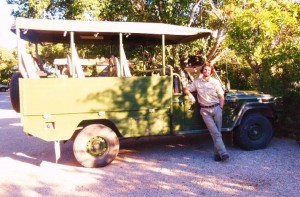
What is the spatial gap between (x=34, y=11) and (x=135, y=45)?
5.41 metres

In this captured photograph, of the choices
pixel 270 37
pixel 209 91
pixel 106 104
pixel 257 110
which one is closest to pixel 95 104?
pixel 106 104

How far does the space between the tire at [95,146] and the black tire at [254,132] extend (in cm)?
273

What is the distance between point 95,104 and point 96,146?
820 mm

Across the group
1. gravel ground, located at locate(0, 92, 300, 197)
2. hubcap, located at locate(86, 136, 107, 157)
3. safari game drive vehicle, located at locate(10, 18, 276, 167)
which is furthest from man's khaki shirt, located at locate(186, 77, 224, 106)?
hubcap, located at locate(86, 136, 107, 157)

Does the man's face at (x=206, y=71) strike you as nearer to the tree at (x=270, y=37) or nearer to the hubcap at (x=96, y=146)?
the tree at (x=270, y=37)

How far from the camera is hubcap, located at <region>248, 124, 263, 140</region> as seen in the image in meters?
7.30

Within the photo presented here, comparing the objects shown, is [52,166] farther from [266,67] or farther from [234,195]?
[266,67]

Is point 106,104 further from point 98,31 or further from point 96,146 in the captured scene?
point 98,31

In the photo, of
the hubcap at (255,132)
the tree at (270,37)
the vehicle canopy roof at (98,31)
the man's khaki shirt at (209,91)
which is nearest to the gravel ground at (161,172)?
the hubcap at (255,132)

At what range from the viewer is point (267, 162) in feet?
20.9

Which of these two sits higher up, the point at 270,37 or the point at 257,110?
the point at 270,37

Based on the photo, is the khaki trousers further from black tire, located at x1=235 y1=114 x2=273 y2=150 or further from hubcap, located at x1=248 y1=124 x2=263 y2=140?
hubcap, located at x1=248 y1=124 x2=263 y2=140

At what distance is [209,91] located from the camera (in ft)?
22.0

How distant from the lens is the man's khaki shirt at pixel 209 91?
670 centimetres
